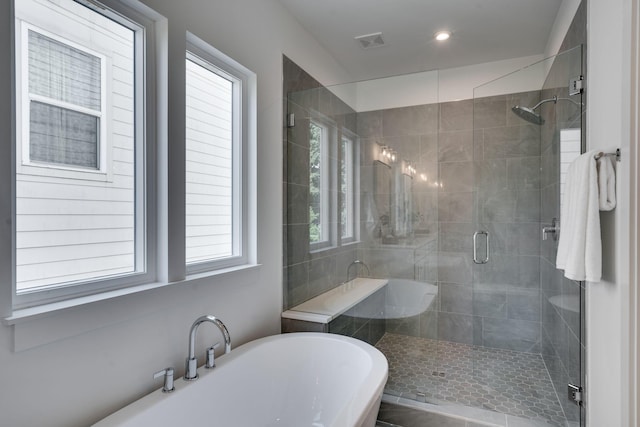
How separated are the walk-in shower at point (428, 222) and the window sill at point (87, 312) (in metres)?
1.10

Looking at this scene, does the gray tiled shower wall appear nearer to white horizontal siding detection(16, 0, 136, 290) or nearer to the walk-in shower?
the walk-in shower

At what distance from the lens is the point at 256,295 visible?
2.31 meters

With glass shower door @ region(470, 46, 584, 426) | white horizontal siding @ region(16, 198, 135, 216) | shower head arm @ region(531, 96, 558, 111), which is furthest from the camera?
shower head arm @ region(531, 96, 558, 111)

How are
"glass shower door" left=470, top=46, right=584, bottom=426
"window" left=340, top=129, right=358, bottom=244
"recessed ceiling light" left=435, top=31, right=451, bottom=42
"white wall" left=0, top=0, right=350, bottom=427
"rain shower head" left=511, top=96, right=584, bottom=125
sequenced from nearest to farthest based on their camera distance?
1. "white wall" left=0, top=0, right=350, bottom=427
2. "glass shower door" left=470, top=46, right=584, bottom=426
3. "rain shower head" left=511, top=96, right=584, bottom=125
4. "window" left=340, top=129, right=358, bottom=244
5. "recessed ceiling light" left=435, top=31, right=451, bottom=42

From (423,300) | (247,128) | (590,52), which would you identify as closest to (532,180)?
(590,52)

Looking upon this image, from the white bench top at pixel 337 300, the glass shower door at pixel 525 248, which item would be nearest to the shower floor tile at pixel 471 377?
the glass shower door at pixel 525 248

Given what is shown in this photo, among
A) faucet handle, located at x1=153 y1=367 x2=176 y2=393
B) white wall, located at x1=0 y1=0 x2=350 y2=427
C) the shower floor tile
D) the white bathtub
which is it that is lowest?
the shower floor tile

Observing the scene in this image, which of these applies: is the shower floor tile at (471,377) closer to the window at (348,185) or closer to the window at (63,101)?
the window at (348,185)

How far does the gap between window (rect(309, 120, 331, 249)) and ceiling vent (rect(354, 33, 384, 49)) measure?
0.83 metres

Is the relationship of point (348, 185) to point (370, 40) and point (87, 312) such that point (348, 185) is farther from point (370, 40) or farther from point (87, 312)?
point (87, 312)

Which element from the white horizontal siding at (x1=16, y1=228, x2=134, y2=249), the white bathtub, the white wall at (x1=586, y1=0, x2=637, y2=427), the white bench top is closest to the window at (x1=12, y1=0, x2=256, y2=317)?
the white horizontal siding at (x1=16, y1=228, x2=134, y2=249)

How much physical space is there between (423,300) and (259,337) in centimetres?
120

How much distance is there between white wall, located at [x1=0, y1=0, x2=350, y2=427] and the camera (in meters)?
1.14

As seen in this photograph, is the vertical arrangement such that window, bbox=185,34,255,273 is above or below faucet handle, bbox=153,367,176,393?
above
